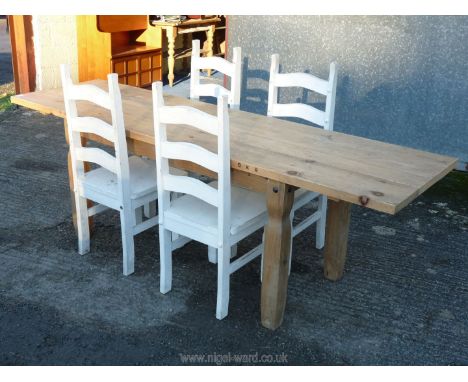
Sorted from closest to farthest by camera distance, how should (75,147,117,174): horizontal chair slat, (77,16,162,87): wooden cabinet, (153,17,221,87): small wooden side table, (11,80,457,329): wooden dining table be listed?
(11,80,457,329): wooden dining table
(75,147,117,174): horizontal chair slat
(77,16,162,87): wooden cabinet
(153,17,221,87): small wooden side table

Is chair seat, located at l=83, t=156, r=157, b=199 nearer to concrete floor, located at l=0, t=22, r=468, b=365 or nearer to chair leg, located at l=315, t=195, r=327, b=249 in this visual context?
concrete floor, located at l=0, t=22, r=468, b=365

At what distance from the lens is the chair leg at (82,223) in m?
3.12

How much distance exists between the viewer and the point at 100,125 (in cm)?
280

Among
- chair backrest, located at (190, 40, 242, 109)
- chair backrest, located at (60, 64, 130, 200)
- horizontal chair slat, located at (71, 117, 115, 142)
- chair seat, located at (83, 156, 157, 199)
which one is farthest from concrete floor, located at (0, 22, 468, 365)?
chair backrest, located at (190, 40, 242, 109)

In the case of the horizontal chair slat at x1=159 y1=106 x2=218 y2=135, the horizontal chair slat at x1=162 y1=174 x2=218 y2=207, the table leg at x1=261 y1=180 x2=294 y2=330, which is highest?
the horizontal chair slat at x1=159 y1=106 x2=218 y2=135

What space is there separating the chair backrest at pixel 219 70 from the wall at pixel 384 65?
57.3 inches

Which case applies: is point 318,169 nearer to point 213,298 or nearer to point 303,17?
point 213,298

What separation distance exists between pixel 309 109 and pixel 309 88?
0.36ft

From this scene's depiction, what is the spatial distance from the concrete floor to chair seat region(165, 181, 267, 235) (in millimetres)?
418

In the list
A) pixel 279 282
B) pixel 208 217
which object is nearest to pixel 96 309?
pixel 208 217

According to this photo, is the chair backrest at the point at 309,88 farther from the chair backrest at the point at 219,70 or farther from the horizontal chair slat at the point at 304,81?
the chair backrest at the point at 219,70

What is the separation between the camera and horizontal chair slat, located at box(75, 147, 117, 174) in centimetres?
286

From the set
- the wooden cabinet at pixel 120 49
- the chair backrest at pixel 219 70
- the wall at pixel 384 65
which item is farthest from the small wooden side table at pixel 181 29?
the chair backrest at pixel 219 70

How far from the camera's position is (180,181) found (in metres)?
2.60
